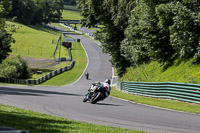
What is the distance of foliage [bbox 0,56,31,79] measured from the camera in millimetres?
54384

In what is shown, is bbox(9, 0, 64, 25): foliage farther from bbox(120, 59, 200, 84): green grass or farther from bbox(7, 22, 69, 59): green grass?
bbox(120, 59, 200, 84): green grass

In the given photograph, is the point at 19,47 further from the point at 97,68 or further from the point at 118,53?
the point at 118,53

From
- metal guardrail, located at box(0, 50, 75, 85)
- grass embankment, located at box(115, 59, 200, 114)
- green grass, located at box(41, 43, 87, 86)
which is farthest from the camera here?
green grass, located at box(41, 43, 87, 86)

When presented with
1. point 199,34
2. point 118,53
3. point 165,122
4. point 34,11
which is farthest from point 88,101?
point 34,11

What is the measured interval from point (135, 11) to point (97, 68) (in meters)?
43.3

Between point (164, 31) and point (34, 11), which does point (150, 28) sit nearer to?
point (164, 31)

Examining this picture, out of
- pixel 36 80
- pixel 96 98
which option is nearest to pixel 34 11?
pixel 36 80

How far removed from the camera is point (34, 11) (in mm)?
169000

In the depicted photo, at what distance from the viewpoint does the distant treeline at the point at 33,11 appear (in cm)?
15811

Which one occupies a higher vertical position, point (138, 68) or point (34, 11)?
point (34, 11)

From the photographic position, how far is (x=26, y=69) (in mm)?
59531

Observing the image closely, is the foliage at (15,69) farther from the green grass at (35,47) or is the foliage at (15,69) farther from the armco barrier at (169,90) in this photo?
the green grass at (35,47)

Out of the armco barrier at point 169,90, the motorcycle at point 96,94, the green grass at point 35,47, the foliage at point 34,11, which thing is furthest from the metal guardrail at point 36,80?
the foliage at point 34,11

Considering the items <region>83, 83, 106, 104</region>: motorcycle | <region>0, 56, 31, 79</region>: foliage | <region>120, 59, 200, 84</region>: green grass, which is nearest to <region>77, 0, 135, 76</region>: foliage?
<region>120, 59, 200, 84</region>: green grass
